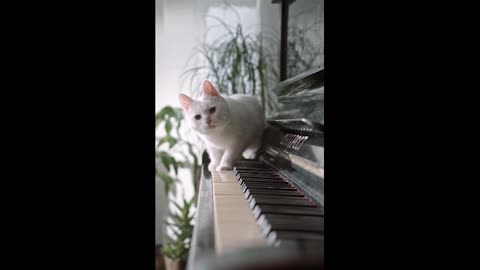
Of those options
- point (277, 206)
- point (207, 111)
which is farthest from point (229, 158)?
point (277, 206)

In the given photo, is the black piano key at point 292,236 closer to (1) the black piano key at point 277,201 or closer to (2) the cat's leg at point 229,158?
(1) the black piano key at point 277,201

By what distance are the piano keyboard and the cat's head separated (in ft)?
1.61

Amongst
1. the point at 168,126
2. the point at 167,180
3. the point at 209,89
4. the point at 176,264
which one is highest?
the point at 209,89

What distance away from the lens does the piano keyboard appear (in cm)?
54

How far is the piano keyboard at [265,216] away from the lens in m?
0.54

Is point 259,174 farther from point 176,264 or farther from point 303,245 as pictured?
point 176,264

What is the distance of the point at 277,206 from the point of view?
69cm

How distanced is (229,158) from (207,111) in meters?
0.17

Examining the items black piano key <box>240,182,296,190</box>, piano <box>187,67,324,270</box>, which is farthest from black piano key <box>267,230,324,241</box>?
black piano key <box>240,182,296,190</box>
